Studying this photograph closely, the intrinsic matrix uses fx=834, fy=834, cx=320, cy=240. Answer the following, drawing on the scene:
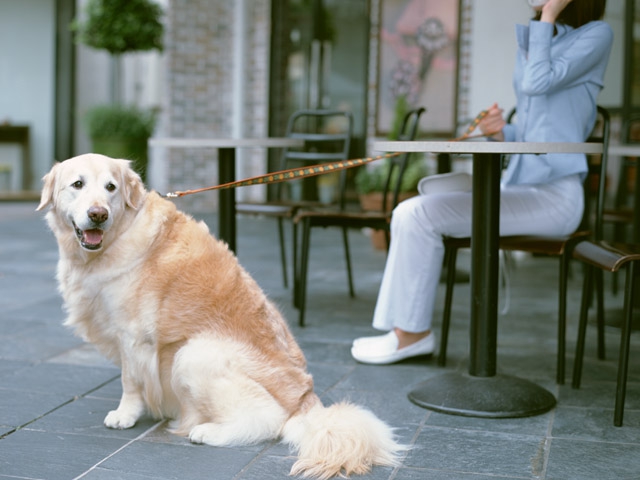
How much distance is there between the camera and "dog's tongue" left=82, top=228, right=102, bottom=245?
232 cm

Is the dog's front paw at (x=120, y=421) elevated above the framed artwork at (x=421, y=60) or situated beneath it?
situated beneath

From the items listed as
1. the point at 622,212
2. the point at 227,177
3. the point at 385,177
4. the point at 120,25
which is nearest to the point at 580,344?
the point at 227,177

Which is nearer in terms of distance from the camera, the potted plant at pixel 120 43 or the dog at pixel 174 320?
the dog at pixel 174 320

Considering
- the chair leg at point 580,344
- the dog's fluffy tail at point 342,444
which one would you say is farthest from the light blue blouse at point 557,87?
the dog's fluffy tail at point 342,444

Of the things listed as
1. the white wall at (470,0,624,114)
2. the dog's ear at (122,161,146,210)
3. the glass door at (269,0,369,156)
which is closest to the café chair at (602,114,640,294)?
the white wall at (470,0,624,114)

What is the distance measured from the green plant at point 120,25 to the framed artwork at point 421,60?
2957mm

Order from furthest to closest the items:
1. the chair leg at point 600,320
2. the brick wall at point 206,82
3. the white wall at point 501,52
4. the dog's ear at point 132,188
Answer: the brick wall at point 206,82 < the white wall at point 501,52 < the chair leg at point 600,320 < the dog's ear at point 132,188

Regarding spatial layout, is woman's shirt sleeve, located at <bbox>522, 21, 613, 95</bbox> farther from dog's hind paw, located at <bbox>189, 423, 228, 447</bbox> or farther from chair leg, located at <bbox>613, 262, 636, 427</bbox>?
dog's hind paw, located at <bbox>189, 423, 228, 447</bbox>

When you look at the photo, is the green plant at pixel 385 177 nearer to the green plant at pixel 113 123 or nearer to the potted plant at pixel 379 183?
the potted plant at pixel 379 183

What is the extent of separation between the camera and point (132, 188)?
2447mm

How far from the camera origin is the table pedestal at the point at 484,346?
8.95 ft

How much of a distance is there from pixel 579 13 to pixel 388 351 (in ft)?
4.82

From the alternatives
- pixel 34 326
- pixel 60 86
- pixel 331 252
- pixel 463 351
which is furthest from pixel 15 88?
pixel 463 351

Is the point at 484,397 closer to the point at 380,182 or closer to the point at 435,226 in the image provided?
the point at 435,226
